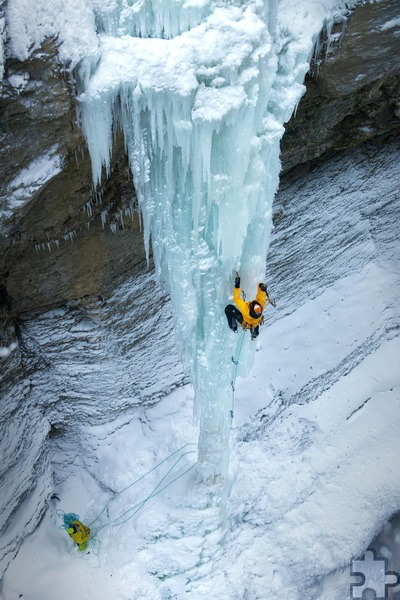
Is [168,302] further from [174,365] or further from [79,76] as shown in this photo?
[79,76]

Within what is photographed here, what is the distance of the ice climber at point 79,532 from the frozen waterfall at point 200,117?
277 centimetres

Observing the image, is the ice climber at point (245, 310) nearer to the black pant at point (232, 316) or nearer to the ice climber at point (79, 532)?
the black pant at point (232, 316)

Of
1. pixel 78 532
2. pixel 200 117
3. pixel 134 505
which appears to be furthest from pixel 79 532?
pixel 200 117

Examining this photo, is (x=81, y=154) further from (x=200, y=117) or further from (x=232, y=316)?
(x=232, y=316)

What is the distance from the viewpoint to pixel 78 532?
6.54 metres

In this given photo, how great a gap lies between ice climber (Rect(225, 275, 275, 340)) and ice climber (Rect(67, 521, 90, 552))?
3.14m

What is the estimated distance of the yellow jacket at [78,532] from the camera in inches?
256

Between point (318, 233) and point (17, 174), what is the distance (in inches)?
184

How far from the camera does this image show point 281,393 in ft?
A: 26.1

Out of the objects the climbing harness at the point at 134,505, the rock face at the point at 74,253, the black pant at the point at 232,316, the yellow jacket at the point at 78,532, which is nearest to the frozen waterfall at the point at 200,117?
the black pant at the point at 232,316

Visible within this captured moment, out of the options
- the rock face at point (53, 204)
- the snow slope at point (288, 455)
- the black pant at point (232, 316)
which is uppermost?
the rock face at point (53, 204)

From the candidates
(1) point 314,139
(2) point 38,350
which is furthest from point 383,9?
(2) point 38,350

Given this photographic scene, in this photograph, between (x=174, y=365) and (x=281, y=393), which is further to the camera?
(x=281, y=393)

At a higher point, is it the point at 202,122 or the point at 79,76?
the point at 79,76
